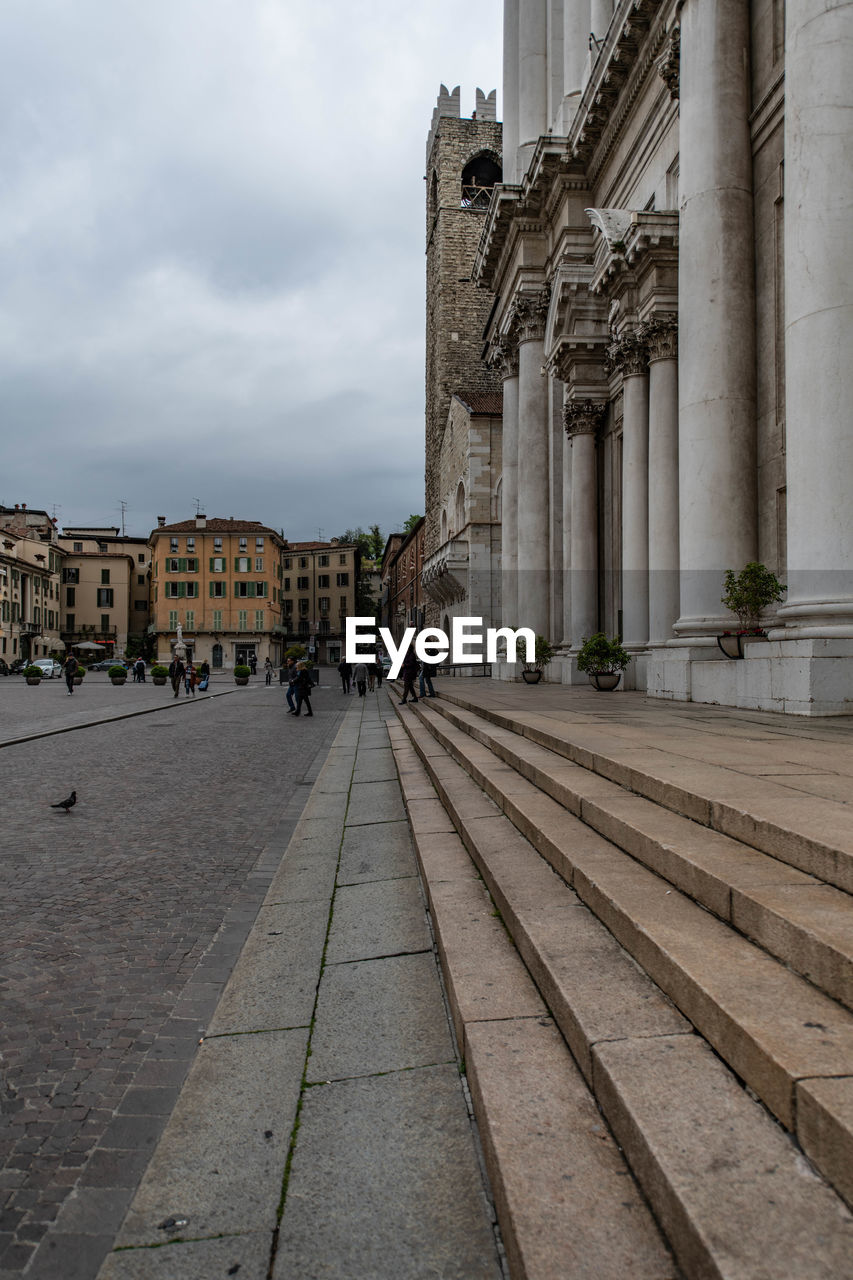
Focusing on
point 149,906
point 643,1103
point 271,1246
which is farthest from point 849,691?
point 271,1246

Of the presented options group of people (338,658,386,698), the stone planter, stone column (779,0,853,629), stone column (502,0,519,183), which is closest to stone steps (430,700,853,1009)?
stone column (779,0,853,629)

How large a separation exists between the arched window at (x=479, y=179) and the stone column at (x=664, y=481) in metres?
40.1

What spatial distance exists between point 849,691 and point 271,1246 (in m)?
7.58

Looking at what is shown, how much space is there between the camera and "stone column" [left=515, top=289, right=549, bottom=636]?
22.7m

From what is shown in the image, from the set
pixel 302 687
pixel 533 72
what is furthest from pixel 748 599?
pixel 533 72

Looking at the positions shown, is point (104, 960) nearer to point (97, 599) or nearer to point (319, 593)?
point (97, 599)

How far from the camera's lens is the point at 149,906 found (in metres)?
4.88

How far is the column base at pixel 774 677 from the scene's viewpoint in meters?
8.24

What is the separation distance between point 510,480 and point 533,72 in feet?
36.1

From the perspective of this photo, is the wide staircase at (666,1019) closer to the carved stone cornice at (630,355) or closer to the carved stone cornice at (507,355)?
the carved stone cornice at (630,355)

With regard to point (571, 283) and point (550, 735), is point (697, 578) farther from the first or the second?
point (571, 283)

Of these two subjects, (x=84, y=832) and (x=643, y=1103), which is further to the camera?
(x=84, y=832)

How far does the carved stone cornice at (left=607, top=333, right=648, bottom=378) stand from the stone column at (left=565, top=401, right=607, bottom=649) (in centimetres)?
431

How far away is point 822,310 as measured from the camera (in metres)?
8.47
